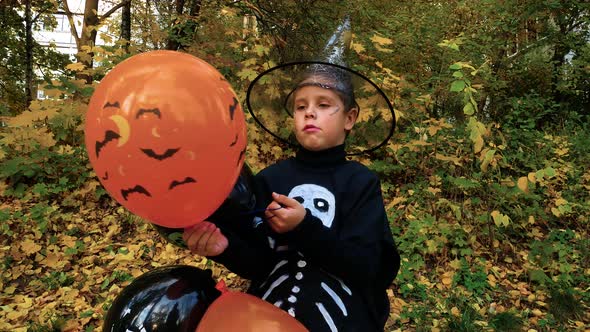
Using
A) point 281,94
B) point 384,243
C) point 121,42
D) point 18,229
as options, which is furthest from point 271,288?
point 121,42

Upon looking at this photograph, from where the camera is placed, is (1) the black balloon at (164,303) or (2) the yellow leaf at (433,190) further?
(2) the yellow leaf at (433,190)

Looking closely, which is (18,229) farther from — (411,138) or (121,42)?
(411,138)

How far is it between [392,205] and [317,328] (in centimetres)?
321

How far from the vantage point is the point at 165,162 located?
0.97 metres

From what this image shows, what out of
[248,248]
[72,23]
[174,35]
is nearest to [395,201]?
[248,248]

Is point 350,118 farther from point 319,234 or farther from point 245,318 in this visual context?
point 245,318

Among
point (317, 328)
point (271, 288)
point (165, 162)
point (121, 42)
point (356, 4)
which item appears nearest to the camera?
point (165, 162)

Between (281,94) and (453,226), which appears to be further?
(453,226)

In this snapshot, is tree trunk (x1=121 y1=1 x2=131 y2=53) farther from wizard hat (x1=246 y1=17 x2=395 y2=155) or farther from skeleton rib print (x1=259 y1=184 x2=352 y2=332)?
skeleton rib print (x1=259 y1=184 x2=352 y2=332)

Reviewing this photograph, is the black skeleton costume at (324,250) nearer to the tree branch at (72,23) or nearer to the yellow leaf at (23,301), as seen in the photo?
the yellow leaf at (23,301)

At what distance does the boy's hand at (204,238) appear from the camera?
123cm

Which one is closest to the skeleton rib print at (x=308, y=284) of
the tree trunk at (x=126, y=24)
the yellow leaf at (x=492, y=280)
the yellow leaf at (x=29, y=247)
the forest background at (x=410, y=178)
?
the forest background at (x=410, y=178)

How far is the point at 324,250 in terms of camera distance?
1256 mm

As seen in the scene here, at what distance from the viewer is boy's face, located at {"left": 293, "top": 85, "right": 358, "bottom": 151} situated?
1.47 metres
